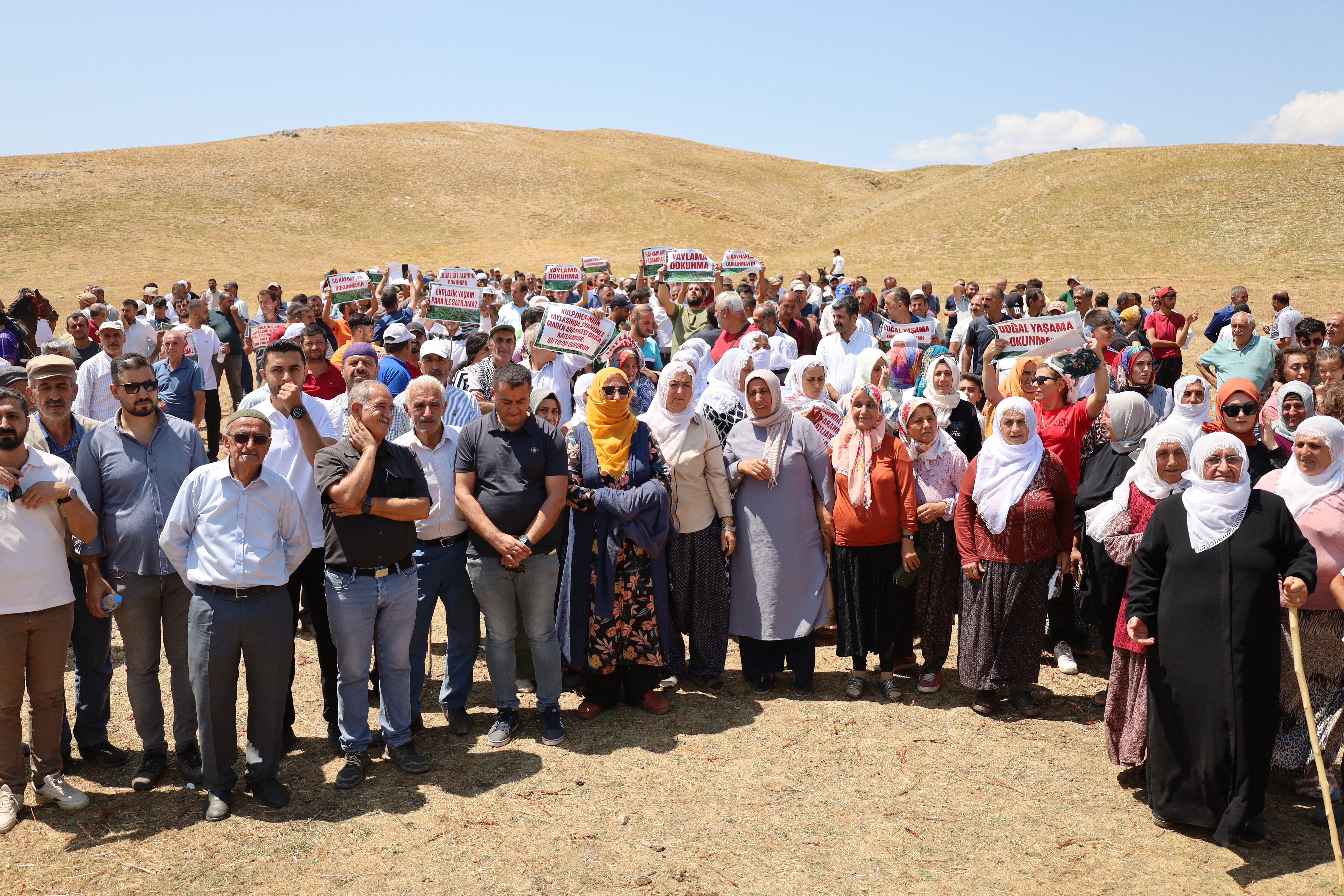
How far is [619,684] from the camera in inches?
221

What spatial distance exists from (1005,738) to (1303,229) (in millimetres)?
41248

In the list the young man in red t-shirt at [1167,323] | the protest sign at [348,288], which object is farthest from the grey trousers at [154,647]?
the young man in red t-shirt at [1167,323]

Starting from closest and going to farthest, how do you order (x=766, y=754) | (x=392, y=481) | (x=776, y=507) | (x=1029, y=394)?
Result: (x=392, y=481), (x=766, y=754), (x=776, y=507), (x=1029, y=394)

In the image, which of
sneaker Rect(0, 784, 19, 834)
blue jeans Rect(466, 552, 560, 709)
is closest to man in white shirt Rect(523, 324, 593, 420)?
blue jeans Rect(466, 552, 560, 709)

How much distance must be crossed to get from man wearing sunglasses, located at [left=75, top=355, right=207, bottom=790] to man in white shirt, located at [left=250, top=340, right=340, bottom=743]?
1.34 feet

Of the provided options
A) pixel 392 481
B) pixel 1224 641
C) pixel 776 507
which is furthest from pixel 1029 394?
pixel 392 481

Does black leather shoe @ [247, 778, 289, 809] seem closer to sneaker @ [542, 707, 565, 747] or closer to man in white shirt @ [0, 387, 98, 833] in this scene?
man in white shirt @ [0, 387, 98, 833]

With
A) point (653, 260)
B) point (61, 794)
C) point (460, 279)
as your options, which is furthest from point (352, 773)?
point (653, 260)

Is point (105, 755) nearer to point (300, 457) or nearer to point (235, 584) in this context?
point (235, 584)

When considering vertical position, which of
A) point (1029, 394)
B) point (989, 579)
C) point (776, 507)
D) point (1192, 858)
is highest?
point (1029, 394)

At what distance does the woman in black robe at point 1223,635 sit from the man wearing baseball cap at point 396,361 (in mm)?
4727

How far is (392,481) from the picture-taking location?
4504 millimetres

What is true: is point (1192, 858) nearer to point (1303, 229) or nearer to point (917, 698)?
point (917, 698)

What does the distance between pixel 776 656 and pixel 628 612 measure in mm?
1077
